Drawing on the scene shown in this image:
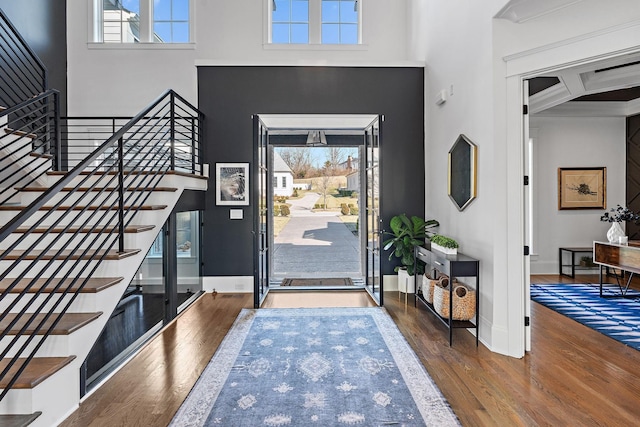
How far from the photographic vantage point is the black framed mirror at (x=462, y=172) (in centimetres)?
362

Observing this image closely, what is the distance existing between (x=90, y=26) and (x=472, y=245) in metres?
6.34

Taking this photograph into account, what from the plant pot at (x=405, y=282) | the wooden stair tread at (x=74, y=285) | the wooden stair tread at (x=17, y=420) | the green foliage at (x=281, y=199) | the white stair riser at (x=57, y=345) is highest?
the green foliage at (x=281, y=199)

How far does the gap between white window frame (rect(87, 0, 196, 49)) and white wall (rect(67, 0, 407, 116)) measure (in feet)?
0.10

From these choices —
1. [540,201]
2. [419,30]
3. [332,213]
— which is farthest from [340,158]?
[540,201]

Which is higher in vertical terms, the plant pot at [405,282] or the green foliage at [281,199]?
the green foliage at [281,199]

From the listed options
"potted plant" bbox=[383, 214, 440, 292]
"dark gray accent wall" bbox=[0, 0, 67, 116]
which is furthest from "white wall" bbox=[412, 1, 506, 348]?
"dark gray accent wall" bbox=[0, 0, 67, 116]

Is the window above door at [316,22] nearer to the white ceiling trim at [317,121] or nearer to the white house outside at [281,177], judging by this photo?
the white ceiling trim at [317,121]

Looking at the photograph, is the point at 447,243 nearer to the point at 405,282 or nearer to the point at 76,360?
A: the point at 405,282

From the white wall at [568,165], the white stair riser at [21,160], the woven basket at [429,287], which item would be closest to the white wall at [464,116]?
the woven basket at [429,287]

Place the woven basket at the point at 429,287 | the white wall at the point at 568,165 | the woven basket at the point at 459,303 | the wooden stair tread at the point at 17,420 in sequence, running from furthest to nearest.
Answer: the white wall at the point at 568,165
the woven basket at the point at 429,287
the woven basket at the point at 459,303
the wooden stair tread at the point at 17,420

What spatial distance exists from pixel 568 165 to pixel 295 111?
4.77 meters

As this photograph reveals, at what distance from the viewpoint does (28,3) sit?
4961mm

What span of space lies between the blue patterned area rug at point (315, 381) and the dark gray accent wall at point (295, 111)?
1687mm

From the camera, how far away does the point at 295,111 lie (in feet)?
17.5
